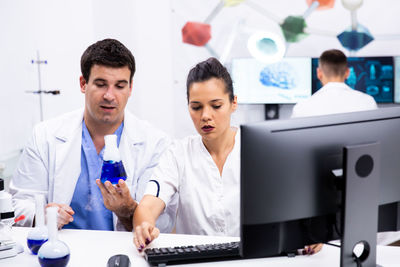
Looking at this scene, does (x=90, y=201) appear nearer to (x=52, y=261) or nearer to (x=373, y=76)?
(x=52, y=261)

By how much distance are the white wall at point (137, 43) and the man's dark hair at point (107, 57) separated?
142 cm

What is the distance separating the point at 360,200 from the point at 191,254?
1.62 feet

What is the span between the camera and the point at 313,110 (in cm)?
279

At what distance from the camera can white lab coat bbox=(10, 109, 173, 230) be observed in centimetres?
182

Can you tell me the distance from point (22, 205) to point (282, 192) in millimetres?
1079

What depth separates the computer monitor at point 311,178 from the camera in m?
0.97

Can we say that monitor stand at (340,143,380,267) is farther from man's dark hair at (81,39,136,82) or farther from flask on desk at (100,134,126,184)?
man's dark hair at (81,39,136,82)

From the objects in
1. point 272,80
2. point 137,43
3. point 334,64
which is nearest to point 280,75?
point 272,80

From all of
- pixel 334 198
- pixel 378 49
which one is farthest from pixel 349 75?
pixel 334 198

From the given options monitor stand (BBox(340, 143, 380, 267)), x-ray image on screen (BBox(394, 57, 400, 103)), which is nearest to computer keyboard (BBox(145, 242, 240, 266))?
monitor stand (BBox(340, 143, 380, 267))

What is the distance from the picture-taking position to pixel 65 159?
6.06 feet

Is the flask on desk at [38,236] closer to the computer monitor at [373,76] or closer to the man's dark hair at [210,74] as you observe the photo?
the man's dark hair at [210,74]

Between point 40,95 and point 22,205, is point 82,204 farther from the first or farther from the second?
point 40,95

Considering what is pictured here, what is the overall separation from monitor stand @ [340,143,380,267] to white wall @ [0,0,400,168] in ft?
8.37
